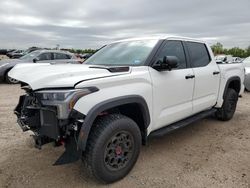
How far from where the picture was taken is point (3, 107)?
7352 millimetres

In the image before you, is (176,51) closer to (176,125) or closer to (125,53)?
(125,53)

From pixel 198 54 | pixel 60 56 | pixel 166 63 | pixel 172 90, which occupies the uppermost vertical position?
pixel 198 54

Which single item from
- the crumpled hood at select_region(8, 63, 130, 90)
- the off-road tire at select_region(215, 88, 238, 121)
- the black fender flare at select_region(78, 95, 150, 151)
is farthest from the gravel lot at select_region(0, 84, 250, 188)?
the crumpled hood at select_region(8, 63, 130, 90)

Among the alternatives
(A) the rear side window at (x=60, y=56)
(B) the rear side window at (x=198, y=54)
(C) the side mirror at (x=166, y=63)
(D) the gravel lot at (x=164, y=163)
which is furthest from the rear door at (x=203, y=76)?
(A) the rear side window at (x=60, y=56)

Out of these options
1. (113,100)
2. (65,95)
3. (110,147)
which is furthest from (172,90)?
(65,95)

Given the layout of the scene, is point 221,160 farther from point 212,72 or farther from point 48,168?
point 48,168

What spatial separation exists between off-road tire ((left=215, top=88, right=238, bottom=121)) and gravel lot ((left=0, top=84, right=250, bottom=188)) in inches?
21.5

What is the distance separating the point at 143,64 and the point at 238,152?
2155 millimetres

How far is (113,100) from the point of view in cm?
315

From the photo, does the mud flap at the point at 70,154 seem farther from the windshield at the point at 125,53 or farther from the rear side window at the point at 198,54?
the rear side window at the point at 198,54

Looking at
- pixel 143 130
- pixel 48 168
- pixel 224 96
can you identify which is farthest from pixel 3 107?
pixel 224 96

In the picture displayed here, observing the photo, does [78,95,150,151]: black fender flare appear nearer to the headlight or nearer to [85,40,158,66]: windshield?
the headlight

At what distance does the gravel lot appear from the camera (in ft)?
11.2

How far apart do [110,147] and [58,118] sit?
30.0 inches
